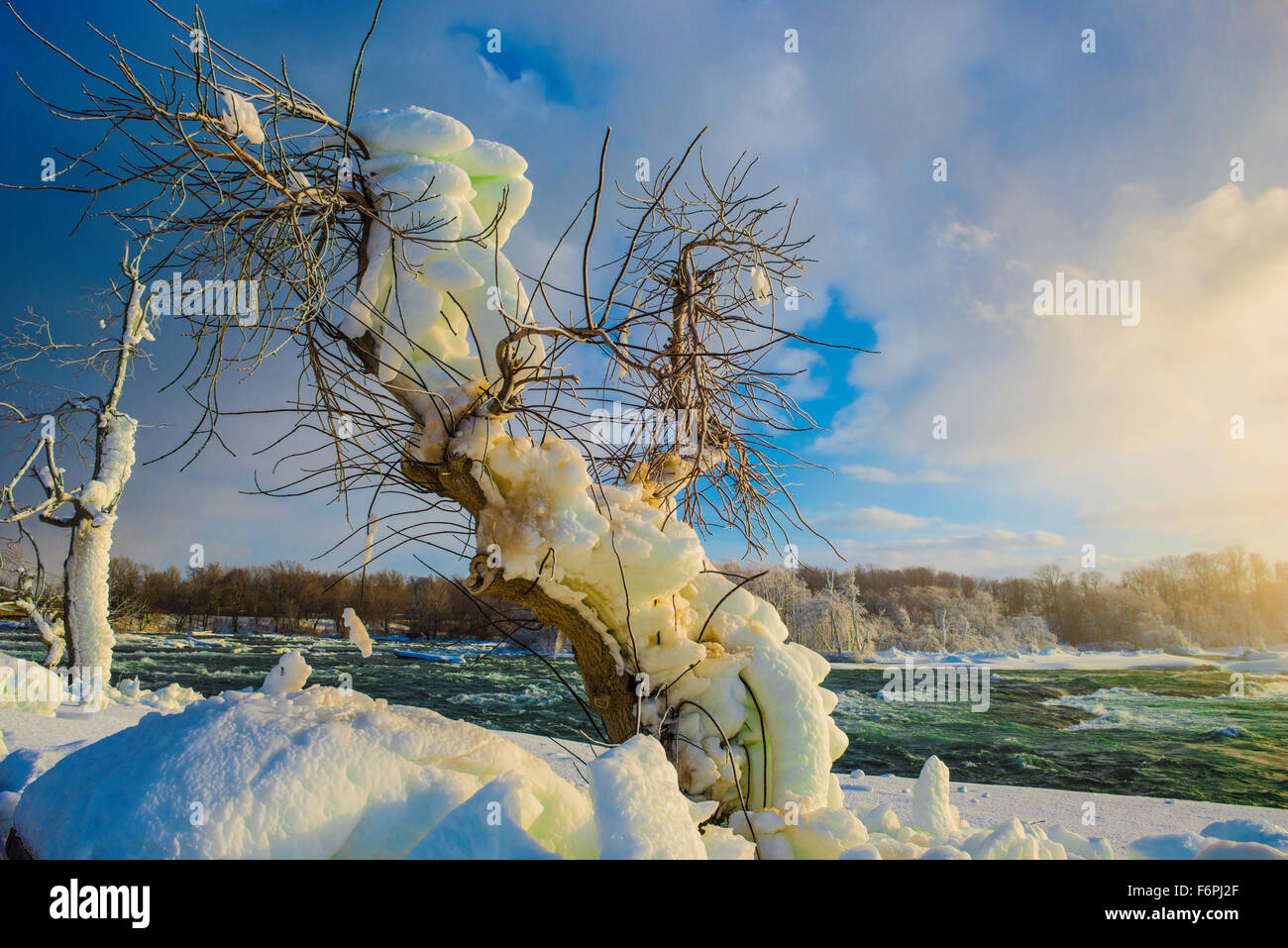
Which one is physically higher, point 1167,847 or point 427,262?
point 427,262

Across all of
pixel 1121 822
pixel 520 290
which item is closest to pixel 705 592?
pixel 520 290

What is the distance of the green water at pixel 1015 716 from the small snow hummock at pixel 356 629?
5.20 ft

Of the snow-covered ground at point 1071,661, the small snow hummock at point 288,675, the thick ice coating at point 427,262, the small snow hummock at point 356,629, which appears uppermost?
the thick ice coating at point 427,262

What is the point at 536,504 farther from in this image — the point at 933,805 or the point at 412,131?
the point at 933,805

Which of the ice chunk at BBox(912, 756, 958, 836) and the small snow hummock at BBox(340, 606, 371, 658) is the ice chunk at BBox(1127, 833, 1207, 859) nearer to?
the ice chunk at BBox(912, 756, 958, 836)

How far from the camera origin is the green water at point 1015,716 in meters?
10.0

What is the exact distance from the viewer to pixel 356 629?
2.57m

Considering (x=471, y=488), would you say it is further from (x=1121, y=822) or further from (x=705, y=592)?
(x=1121, y=822)

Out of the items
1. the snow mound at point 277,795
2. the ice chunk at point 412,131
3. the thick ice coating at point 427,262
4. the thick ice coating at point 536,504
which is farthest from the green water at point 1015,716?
the ice chunk at point 412,131

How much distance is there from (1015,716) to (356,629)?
17.9 meters

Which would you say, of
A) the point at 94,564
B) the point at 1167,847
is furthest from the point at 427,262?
the point at 94,564

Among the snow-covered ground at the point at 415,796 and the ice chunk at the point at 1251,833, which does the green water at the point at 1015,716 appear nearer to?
the snow-covered ground at the point at 415,796
